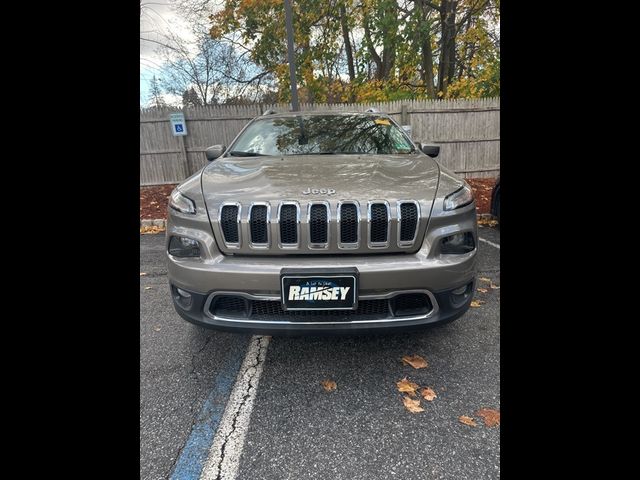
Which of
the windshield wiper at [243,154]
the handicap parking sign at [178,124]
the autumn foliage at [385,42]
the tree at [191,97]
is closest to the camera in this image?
the windshield wiper at [243,154]

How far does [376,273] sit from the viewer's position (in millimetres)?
1855

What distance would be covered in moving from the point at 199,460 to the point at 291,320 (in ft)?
2.63

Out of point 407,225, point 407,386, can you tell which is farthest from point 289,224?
point 407,386

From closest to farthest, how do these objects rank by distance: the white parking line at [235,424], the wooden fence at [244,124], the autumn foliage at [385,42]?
the white parking line at [235,424]
the wooden fence at [244,124]
the autumn foliage at [385,42]

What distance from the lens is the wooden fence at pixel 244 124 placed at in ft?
28.2

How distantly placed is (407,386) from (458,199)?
1.21m

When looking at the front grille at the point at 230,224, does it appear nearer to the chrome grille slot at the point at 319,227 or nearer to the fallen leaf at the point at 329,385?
the chrome grille slot at the point at 319,227

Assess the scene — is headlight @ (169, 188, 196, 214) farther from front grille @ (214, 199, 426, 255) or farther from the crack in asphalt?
the crack in asphalt

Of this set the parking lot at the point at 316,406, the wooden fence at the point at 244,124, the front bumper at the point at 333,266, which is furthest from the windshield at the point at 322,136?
the wooden fence at the point at 244,124

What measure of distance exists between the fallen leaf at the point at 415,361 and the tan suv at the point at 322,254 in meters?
0.50

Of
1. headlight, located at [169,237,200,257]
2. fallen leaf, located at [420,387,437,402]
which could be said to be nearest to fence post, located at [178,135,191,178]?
headlight, located at [169,237,200,257]

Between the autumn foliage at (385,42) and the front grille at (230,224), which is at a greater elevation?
the autumn foliage at (385,42)

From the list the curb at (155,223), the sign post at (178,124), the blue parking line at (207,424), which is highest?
the sign post at (178,124)
